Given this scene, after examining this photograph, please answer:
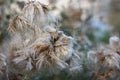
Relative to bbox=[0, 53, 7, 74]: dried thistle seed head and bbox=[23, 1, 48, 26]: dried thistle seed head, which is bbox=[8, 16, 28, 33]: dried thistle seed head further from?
bbox=[0, 53, 7, 74]: dried thistle seed head

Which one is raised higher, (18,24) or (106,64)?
(18,24)

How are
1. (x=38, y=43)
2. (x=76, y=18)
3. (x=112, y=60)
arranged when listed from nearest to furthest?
(x=38, y=43) < (x=112, y=60) < (x=76, y=18)

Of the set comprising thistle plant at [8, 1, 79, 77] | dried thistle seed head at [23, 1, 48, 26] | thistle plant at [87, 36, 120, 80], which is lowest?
thistle plant at [87, 36, 120, 80]

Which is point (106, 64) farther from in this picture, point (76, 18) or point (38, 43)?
point (76, 18)

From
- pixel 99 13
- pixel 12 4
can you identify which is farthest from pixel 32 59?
pixel 99 13

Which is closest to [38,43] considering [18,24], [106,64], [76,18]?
[18,24]

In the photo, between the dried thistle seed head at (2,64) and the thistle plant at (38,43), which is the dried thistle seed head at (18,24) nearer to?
the thistle plant at (38,43)

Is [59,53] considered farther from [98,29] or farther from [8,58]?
[98,29]

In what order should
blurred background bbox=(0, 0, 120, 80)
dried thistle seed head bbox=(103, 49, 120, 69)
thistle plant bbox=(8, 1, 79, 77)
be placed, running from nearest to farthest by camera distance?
thistle plant bbox=(8, 1, 79, 77), dried thistle seed head bbox=(103, 49, 120, 69), blurred background bbox=(0, 0, 120, 80)

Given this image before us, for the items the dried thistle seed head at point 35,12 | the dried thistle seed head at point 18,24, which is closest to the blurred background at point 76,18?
the dried thistle seed head at point 35,12

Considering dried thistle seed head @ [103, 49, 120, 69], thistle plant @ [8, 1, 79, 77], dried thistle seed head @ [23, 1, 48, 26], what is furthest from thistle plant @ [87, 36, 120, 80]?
dried thistle seed head @ [23, 1, 48, 26]

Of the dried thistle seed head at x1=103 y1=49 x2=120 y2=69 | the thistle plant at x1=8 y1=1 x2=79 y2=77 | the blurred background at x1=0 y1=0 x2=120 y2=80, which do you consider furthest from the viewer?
the blurred background at x1=0 y1=0 x2=120 y2=80
